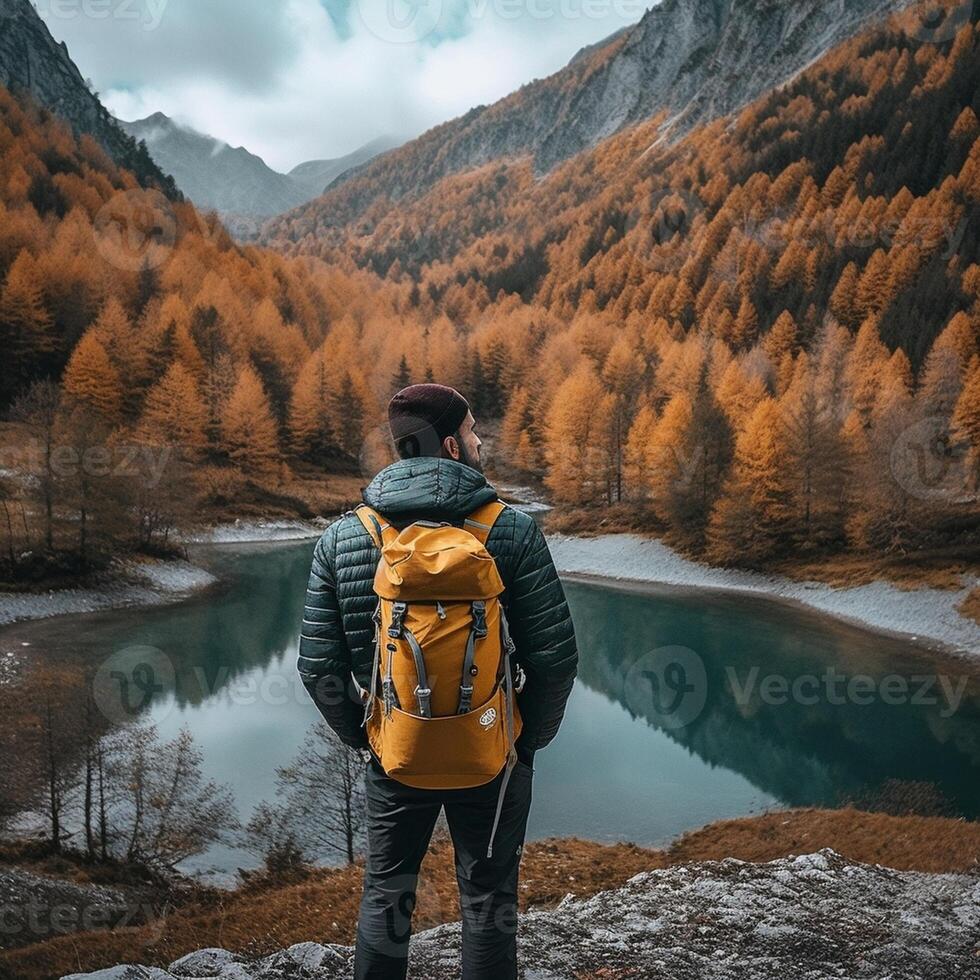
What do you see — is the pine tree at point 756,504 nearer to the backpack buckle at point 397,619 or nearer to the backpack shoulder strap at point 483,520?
the backpack shoulder strap at point 483,520

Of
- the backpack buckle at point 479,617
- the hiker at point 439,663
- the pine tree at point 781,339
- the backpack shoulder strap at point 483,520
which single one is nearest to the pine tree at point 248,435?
the pine tree at point 781,339

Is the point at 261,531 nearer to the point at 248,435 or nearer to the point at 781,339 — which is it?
the point at 248,435

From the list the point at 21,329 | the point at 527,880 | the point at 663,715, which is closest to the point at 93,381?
the point at 21,329

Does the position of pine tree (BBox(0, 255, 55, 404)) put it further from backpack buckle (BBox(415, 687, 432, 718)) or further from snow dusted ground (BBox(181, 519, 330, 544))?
backpack buckle (BBox(415, 687, 432, 718))

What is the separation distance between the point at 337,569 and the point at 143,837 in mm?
13889

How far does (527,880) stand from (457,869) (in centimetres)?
867

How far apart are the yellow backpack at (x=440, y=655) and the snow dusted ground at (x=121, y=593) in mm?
31533

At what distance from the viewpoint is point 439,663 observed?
259 centimetres

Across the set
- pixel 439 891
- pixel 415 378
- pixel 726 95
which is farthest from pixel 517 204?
pixel 439 891

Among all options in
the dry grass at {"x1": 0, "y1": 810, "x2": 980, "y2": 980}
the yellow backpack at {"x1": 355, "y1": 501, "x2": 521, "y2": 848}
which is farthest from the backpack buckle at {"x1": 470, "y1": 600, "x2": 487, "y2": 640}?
the dry grass at {"x1": 0, "y1": 810, "x2": 980, "y2": 980}

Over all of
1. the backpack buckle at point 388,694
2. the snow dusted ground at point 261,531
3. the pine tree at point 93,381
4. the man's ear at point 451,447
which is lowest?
the snow dusted ground at point 261,531

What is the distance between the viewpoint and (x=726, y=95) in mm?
159875

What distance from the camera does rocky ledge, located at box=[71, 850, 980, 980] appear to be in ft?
16.2

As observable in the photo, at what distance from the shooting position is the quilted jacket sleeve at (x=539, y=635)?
9.43 ft
